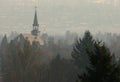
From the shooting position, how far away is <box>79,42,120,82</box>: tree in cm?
1309

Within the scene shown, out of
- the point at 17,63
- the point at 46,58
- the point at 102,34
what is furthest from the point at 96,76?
the point at 102,34

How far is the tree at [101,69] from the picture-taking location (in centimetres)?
1309

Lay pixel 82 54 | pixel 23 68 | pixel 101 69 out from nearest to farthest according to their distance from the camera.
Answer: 1. pixel 101 69
2. pixel 82 54
3. pixel 23 68

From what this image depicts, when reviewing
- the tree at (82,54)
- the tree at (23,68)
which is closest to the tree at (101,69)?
the tree at (82,54)

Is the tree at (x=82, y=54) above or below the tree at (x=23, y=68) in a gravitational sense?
above

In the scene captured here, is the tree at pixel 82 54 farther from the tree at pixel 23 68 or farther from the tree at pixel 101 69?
the tree at pixel 101 69

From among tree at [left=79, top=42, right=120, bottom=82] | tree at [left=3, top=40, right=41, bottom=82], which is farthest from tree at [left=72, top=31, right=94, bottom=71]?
tree at [left=79, top=42, right=120, bottom=82]

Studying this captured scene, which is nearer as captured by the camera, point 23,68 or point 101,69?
point 101,69

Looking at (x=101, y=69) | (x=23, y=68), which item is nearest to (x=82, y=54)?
(x=23, y=68)

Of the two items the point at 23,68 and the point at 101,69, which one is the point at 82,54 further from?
the point at 101,69

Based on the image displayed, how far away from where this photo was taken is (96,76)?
13242 mm

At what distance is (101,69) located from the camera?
43.6 feet

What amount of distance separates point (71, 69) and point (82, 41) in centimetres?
315

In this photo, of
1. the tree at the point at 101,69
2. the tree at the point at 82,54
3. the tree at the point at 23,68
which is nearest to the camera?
the tree at the point at 101,69
